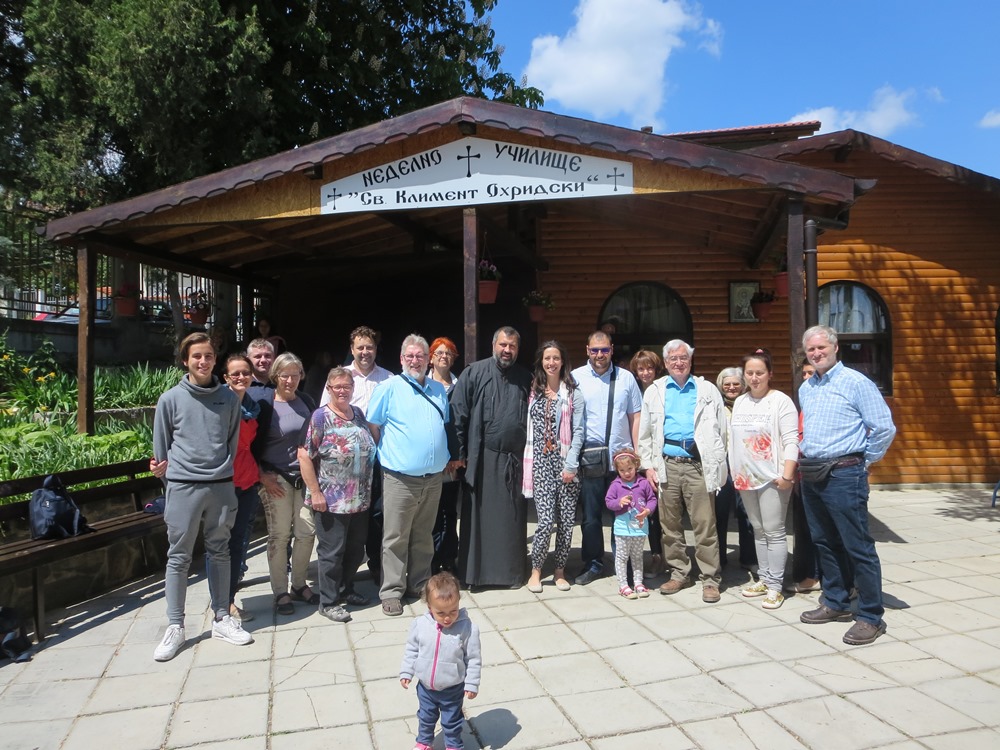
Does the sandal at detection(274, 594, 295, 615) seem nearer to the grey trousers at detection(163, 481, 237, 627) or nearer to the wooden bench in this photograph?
the grey trousers at detection(163, 481, 237, 627)

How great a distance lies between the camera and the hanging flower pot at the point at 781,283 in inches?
339

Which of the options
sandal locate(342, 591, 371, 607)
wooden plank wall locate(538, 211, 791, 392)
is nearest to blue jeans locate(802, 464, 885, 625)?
sandal locate(342, 591, 371, 607)

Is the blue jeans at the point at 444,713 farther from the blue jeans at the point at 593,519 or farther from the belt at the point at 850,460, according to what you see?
the belt at the point at 850,460

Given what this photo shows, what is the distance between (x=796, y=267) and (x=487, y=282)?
3.36 metres

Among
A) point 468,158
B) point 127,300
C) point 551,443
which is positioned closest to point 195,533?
point 551,443

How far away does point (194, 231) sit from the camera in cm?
716

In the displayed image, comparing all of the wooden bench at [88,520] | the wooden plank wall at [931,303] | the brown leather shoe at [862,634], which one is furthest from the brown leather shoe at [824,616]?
the wooden plank wall at [931,303]

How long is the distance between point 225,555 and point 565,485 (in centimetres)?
227

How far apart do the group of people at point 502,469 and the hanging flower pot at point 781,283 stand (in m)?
3.87

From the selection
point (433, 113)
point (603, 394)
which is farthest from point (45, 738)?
point (433, 113)

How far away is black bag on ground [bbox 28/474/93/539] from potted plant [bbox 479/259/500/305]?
14.6 feet

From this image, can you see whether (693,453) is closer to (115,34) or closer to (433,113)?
(433,113)

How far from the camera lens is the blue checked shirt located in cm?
423

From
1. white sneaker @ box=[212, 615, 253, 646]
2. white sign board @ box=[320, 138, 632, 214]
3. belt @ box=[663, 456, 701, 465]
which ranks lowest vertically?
white sneaker @ box=[212, 615, 253, 646]
